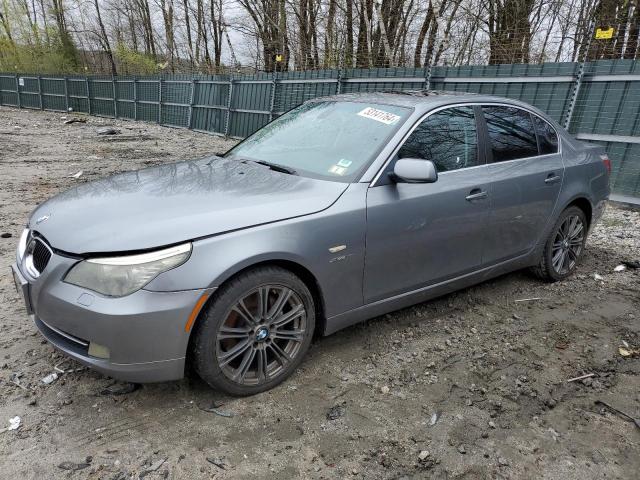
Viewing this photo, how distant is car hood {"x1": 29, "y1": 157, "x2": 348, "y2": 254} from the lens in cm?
230

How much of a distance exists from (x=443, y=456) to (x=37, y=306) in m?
2.20

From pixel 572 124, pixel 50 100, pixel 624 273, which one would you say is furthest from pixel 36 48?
pixel 624 273

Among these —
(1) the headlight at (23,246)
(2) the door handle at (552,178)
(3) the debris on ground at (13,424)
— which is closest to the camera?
(3) the debris on ground at (13,424)

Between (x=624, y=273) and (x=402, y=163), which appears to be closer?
(x=402, y=163)

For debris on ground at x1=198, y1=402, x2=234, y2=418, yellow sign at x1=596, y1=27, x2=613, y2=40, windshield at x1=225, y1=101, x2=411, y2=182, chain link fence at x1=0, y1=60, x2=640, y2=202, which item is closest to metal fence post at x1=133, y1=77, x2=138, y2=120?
chain link fence at x1=0, y1=60, x2=640, y2=202

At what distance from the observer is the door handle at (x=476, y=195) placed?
3.32 meters

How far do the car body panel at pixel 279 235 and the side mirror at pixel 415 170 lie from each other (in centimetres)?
13

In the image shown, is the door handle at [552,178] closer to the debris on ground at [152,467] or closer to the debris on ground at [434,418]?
the debris on ground at [434,418]

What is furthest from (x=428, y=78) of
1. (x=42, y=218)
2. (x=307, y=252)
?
(x=42, y=218)

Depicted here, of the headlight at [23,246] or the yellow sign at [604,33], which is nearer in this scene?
the headlight at [23,246]

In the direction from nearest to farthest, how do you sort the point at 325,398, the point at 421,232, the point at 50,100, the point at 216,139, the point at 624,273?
1. the point at 325,398
2. the point at 421,232
3. the point at 624,273
4. the point at 216,139
5. the point at 50,100

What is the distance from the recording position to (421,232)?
3.08 meters

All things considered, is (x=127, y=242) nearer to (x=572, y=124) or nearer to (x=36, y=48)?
(x=572, y=124)

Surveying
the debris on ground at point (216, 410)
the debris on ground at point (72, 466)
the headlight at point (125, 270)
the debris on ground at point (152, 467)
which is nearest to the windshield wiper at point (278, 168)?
the headlight at point (125, 270)
